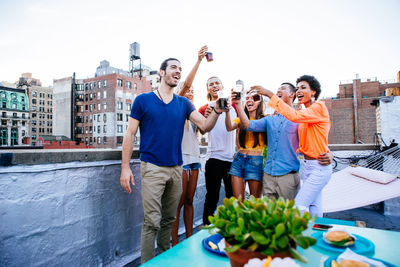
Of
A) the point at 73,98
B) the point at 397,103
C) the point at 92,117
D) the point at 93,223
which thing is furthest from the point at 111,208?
the point at 73,98

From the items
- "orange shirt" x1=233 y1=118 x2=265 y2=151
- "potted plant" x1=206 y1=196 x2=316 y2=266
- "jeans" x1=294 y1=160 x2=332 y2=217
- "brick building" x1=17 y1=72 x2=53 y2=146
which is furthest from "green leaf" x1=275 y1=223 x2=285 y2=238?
"brick building" x1=17 y1=72 x2=53 y2=146

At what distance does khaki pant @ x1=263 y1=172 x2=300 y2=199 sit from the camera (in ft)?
6.98

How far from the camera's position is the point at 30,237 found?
65.9 inches

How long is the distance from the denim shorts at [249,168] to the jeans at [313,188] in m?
0.47

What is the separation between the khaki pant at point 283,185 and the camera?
213cm

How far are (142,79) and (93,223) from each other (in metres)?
51.8

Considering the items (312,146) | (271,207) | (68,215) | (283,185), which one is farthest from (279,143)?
(68,215)

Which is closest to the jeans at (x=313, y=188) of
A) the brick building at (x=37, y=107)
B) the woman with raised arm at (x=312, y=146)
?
the woman with raised arm at (x=312, y=146)

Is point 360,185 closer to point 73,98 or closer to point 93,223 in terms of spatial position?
point 93,223

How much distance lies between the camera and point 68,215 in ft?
6.27

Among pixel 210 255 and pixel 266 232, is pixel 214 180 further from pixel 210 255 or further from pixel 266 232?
pixel 266 232

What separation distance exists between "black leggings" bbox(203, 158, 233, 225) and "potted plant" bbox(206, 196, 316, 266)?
1979 millimetres

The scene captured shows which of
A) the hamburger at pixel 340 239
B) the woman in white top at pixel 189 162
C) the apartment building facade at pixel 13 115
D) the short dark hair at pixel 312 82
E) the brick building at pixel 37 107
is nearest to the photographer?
the hamburger at pixel 340 239

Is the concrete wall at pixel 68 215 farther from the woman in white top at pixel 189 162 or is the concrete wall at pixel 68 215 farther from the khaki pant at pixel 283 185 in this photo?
the khaki pant at pixel 283 185
